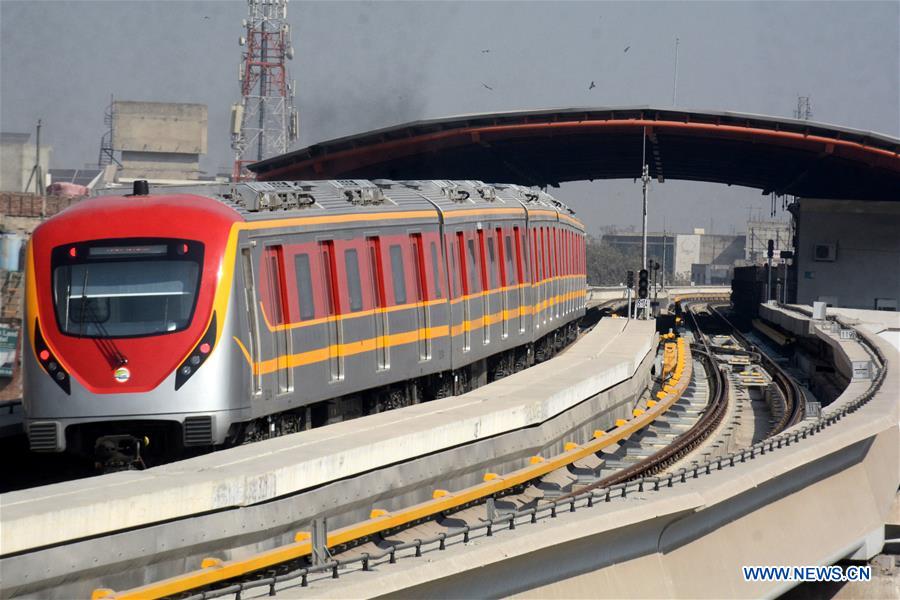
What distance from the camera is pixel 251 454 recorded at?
452 inches

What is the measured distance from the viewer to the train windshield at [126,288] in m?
12.6

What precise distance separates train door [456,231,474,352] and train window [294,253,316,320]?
5.48 m

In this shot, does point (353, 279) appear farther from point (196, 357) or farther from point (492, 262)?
point (492, 262)

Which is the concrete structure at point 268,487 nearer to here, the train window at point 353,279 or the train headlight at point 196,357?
the train headlight at point 196,357

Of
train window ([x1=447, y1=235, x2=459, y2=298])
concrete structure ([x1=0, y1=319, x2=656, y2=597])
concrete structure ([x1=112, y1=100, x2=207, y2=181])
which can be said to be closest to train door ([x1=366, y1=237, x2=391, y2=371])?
concrete structure ([x1=0, y1=319, x2=656, y2=597])

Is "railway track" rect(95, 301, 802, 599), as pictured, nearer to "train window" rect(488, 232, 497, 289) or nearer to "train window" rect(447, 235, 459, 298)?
"train window" rect(447, 235, 459, 298)

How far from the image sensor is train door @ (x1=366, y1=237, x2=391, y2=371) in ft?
54.6

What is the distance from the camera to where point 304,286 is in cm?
1476

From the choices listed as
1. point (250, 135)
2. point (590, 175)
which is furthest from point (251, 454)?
point (250, 135)

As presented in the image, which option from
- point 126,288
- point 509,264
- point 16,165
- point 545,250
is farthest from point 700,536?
point 16,165

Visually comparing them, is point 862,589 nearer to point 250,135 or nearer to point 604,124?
point 604,124

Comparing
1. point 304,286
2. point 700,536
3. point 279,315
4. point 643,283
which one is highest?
point 304,286

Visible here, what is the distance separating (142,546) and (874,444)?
40.8 ft

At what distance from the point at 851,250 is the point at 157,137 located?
208ft
